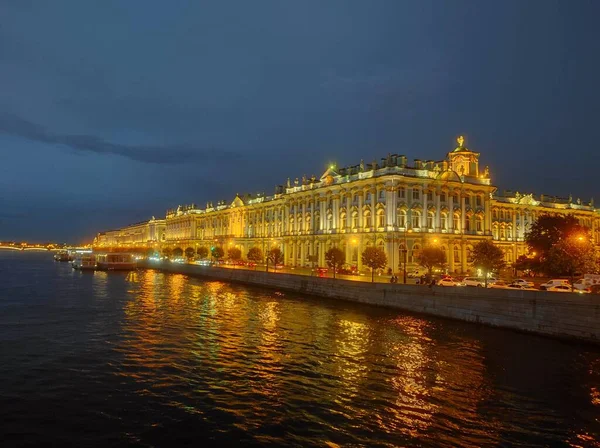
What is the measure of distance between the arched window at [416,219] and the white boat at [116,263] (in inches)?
2761

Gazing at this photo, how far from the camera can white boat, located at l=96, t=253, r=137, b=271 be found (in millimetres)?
108688

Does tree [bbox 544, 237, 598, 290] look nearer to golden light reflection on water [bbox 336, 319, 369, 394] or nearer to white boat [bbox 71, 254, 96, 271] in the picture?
golden light reflection on water [bbox 336, 319, 369, 394]

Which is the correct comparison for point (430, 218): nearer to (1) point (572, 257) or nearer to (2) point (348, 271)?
(2) point (348, 271)

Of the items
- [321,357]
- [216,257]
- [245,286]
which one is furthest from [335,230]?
[321,357]

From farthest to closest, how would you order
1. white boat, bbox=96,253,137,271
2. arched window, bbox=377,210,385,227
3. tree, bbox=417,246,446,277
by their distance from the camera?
white boat, bbox=96,253,137,271
arched window, bbox=377,210,385,227
tree, bbox=417,246,446,277

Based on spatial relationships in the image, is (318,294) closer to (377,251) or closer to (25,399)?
(377,251)

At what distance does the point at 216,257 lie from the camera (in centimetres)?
10775

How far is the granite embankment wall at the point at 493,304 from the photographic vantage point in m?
26.3

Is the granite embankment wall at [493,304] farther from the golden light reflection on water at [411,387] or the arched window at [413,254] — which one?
the arched window at [413,254]

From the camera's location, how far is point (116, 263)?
109 m

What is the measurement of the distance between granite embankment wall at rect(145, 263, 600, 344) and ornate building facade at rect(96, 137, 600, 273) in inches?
566

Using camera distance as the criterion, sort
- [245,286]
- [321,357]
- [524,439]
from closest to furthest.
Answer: [524,439], [321,357], [245,286]

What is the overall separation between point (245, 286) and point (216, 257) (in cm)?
4336

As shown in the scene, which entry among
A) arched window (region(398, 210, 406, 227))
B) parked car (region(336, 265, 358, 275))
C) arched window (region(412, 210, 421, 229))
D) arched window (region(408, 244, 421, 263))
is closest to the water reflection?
parked car (region(336, 265, 358, 275))
